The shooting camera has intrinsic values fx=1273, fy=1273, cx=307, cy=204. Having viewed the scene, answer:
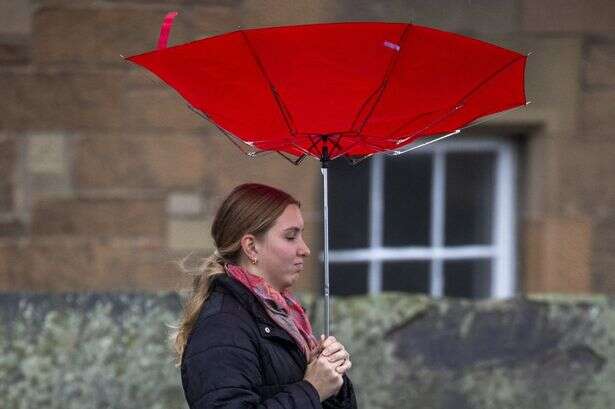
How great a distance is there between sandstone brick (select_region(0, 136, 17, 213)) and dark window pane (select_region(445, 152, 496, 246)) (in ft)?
7.39

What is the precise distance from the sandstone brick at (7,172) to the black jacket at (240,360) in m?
2.69

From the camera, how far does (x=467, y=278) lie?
22.4 ft

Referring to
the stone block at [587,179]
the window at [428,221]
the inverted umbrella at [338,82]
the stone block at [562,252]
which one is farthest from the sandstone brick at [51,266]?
the inverted umbrella at [338,82]

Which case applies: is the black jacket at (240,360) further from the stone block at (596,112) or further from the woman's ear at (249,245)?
the stone block at (596,112)

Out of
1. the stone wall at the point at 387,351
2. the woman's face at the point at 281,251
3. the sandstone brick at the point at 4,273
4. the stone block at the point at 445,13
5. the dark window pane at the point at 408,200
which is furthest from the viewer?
the dark window pane at the point at 408,200

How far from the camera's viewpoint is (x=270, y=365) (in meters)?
3.30

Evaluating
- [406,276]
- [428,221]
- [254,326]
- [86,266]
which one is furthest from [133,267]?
[254,326]

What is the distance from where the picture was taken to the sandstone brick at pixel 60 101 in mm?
5820

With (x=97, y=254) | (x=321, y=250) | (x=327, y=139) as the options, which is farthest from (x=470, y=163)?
(x=327, y=139)

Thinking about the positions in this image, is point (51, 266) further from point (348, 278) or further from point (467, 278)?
point (467, 278)

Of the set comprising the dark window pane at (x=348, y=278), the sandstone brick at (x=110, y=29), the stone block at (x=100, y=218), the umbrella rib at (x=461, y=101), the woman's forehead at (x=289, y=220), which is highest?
the sandstone brick at (x=110, y=29)

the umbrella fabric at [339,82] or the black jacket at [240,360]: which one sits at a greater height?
the umbrella fabric at [339,82]

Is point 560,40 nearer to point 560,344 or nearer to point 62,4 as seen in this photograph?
point 560,344

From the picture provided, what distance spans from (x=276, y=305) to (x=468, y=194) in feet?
11.4
